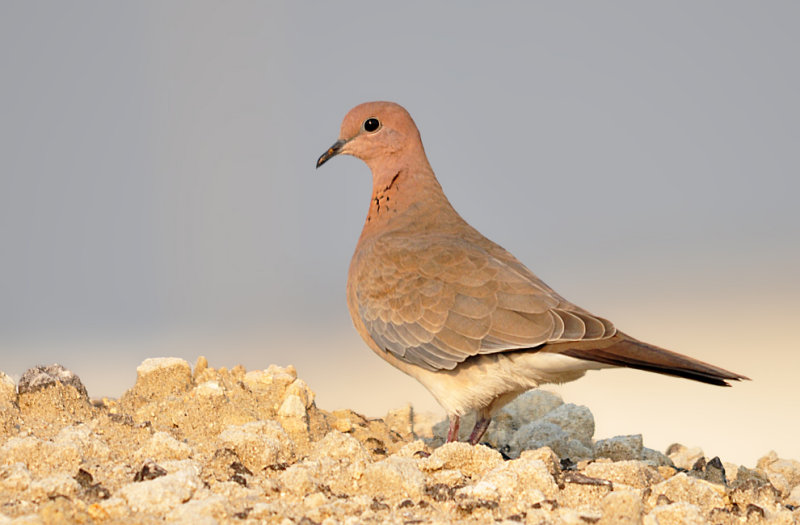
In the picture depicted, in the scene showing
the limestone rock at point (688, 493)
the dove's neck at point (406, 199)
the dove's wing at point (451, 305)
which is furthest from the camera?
the dove's neck at point (406, 199)

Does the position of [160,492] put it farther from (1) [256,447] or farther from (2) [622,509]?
(2) [622,509]

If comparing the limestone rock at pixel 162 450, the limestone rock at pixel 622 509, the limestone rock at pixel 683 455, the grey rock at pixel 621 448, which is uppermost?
the limestone rock at pixel 162 450

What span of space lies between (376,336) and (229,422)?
104 cm

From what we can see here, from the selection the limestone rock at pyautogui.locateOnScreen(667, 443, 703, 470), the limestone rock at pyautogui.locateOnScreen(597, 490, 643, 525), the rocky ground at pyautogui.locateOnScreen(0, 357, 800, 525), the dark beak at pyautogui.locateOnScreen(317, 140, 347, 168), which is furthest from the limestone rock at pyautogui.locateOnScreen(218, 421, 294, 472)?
the limestone rock at pyautogui.locateOnScreen(667, 443, 703, 470)

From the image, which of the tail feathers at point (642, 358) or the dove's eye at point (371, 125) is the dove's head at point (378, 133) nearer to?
the dove's eye at point (371, 125)

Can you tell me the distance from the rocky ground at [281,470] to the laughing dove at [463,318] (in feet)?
1.78

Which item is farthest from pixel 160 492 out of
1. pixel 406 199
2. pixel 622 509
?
pixel 406 199

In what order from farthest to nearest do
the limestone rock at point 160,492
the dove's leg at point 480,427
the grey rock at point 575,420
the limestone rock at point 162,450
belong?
1. the grey rock at point 575,420
2. the dove's leg at point 480,427
3. the limestone rock at point 162,450
4. the limestone rock at point 160,492

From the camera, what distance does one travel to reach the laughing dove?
5285 mm

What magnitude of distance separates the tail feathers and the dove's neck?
1533 millimetres

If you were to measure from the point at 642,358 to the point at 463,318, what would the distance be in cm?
111

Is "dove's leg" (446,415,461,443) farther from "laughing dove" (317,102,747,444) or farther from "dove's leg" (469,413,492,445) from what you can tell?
"dove's leg" (469,413,492,445)

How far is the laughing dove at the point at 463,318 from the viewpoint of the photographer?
529 centimetres

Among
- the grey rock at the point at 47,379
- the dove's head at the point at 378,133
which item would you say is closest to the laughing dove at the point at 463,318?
the dove's head at the point at 378,133
